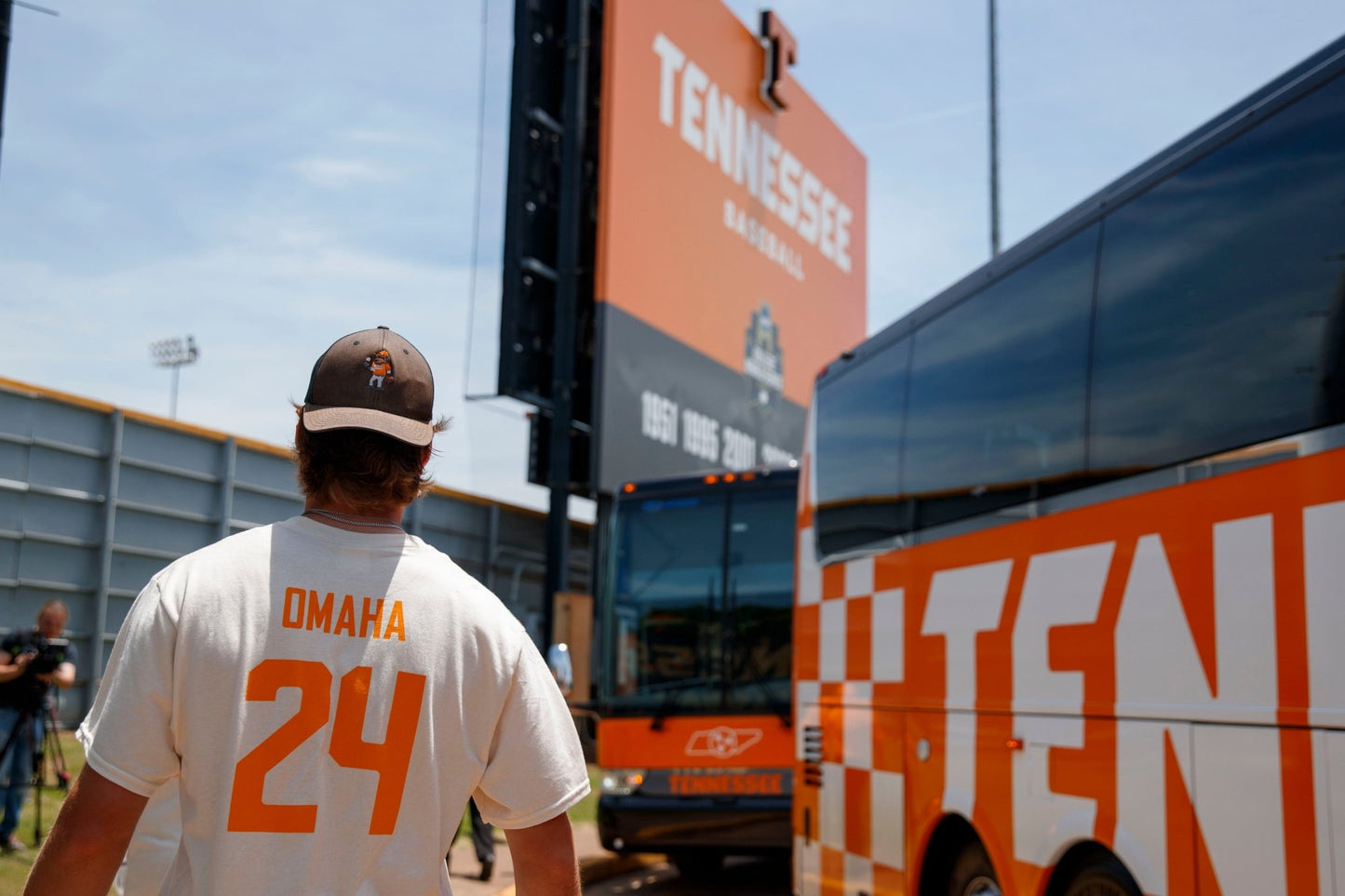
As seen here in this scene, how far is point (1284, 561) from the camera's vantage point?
383cm

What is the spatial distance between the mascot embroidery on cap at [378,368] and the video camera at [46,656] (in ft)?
25.7

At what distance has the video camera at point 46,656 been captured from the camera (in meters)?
8.91

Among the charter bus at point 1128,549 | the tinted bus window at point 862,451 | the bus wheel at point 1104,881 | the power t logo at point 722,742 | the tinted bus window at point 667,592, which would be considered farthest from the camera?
the tinted bus window at point 667,592

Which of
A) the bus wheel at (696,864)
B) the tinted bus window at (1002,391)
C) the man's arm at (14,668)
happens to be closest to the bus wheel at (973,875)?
the tinted bus window at (1002,391)

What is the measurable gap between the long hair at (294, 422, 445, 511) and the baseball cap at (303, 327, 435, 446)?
0.09 ft

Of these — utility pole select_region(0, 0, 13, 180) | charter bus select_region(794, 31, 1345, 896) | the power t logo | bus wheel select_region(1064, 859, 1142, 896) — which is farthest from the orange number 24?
the power t logo

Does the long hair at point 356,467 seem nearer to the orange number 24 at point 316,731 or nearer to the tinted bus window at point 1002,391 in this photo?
the orange number 24 at point 316,731

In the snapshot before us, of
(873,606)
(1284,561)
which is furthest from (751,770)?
(1284,561)

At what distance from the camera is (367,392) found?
212 centimetres

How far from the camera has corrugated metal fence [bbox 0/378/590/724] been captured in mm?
12984

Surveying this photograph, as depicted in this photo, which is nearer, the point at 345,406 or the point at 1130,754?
the point at 345,406

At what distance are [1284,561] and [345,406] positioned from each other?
2846mm

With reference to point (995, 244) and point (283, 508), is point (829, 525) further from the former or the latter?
point (995, 244)

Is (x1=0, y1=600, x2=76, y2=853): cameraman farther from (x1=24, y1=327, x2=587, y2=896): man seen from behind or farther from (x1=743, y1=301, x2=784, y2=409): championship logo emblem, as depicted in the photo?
(x1=743, y1=301, x2=784, y2=409): championship logo emblem
